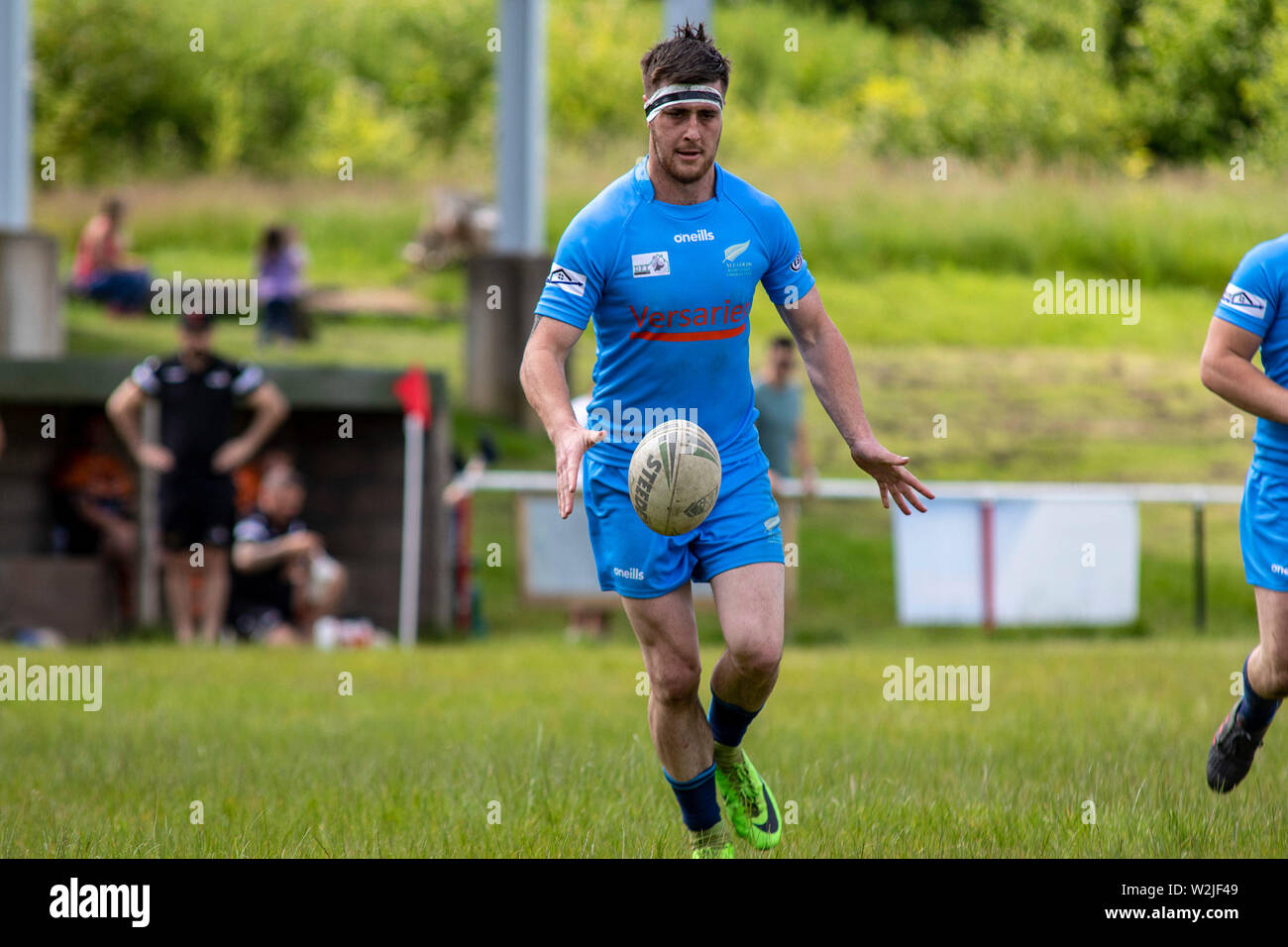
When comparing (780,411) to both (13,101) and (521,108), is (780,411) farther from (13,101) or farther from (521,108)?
(13,101)

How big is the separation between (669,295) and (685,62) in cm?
78

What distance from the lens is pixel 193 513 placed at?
13344mm

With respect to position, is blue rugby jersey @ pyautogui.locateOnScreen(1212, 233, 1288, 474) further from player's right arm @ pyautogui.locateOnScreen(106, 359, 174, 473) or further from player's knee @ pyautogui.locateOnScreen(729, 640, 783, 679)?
player's right arm @ pyautogui.locateOnScreen(106, 359, 174, 473)

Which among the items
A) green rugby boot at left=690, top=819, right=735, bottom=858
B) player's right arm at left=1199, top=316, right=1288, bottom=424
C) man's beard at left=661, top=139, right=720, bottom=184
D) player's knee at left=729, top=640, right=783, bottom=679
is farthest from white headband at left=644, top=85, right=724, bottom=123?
green rugby boot at left=690, top=819, right=735, bottom=858

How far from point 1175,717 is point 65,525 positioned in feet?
32.5

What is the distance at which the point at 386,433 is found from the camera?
15633 millimetres

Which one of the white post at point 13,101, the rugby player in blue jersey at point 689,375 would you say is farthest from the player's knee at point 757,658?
the white post at point 13,101

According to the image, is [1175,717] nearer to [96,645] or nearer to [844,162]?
[96,645]

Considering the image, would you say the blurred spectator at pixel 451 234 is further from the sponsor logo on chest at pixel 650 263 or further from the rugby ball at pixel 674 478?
the rugby ball at pixel 674 478

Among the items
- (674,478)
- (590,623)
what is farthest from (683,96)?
(590,623)

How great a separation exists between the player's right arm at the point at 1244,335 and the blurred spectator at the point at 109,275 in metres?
20.8

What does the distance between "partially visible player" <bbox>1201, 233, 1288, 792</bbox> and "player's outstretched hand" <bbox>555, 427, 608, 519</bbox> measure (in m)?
2.48
